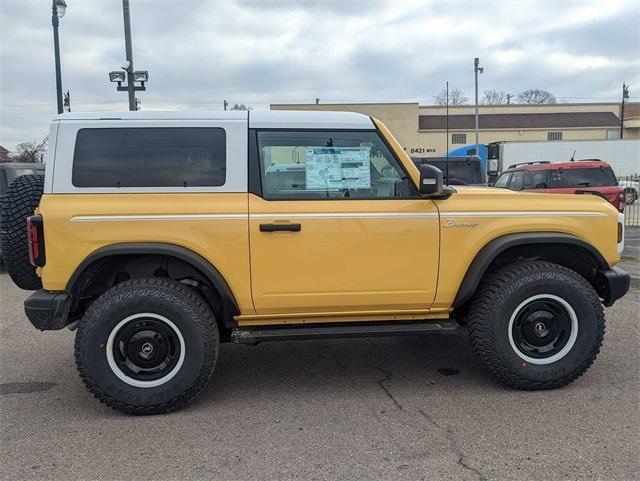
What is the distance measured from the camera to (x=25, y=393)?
4.00 metres

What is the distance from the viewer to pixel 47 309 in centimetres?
349

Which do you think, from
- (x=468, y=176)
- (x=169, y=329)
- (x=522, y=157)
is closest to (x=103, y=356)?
(x=169, y=329)

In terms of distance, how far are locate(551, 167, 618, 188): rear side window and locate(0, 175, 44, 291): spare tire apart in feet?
39.1

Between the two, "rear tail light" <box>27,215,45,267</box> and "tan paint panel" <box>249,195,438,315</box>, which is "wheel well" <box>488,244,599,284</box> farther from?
"rear tail light" <box>27,215,45,267</box>

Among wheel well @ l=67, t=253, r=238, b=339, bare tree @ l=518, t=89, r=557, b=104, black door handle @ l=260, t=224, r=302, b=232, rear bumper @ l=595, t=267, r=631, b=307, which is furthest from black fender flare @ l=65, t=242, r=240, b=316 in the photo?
bare tree @ l=518, t=89, r=557, b=104

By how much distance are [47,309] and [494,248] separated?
3.12 meters

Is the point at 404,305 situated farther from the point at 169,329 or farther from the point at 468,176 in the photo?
the point at 468,176

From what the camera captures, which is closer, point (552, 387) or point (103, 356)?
point (103, 356)

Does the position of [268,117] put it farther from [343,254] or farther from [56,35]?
[56,35]

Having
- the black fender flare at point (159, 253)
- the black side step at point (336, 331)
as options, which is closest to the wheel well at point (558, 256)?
the black side step at point (336, 331)

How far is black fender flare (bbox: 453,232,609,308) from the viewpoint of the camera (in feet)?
12.3

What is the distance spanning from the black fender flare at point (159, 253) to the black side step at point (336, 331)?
34 centimetres

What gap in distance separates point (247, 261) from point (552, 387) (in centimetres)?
245

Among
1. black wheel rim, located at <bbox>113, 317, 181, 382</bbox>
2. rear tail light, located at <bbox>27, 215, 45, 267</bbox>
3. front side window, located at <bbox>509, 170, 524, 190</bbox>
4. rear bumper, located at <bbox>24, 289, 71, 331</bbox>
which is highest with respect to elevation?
front side window, located at <bbox>509, 170, 524, 190</bbox>
